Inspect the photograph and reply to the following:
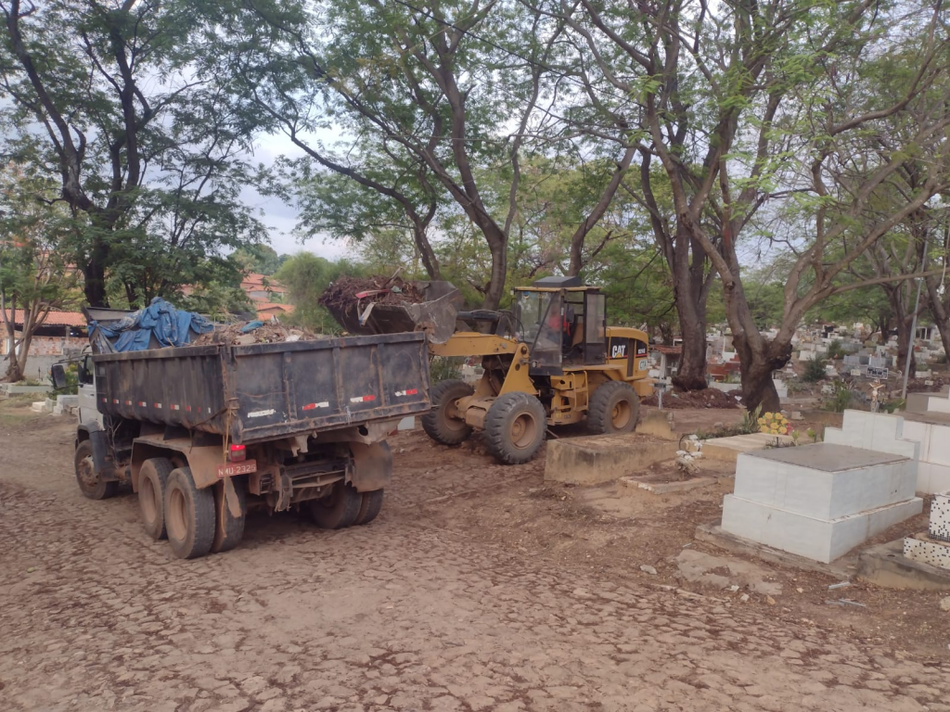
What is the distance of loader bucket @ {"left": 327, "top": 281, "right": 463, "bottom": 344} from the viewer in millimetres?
8938

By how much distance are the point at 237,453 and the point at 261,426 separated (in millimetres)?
396

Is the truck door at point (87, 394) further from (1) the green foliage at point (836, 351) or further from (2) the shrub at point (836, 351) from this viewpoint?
(2) the shrub at point (836, 351)

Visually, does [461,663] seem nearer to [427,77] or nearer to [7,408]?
[427,77]

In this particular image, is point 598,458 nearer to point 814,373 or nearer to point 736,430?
point 736,430

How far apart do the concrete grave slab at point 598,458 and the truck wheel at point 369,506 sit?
2.58m

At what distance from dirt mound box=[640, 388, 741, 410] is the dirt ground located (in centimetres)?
1014

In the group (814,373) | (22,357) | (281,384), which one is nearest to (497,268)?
(281,384)

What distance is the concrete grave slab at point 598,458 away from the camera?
29.7 ft

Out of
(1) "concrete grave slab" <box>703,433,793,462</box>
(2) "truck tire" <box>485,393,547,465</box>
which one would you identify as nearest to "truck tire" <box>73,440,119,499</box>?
(2) "truck tire" <box>485,393,547,465</box>

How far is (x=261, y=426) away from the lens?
6.23 meters

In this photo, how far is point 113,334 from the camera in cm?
877

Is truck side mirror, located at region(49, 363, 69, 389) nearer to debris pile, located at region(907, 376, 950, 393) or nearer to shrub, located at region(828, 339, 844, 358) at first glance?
debris pile, located at region(907, 376, 950, 393)

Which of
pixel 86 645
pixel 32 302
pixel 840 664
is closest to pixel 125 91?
pixel 32 302

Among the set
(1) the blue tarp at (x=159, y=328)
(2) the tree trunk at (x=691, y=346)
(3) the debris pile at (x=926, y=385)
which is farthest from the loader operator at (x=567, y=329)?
(3) the debris pile at (x=926, y=385)
